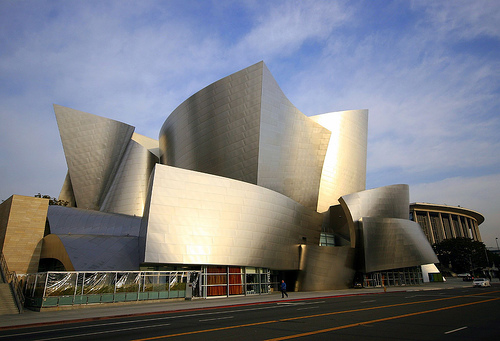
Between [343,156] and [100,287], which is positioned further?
[343,156]

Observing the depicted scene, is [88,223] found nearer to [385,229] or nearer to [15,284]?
[15,284]

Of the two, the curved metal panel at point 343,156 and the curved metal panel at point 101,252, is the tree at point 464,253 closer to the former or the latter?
the curved metal panel at point 343,156

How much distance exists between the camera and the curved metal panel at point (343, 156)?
40.5 metres

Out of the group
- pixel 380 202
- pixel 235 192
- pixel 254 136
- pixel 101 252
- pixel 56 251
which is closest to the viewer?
pixel 101 252

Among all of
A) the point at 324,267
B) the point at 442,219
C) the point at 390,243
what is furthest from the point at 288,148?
the point at 442,219

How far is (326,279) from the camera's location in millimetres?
31312

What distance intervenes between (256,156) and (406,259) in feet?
64.0

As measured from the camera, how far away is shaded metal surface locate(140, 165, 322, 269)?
75.0 feet

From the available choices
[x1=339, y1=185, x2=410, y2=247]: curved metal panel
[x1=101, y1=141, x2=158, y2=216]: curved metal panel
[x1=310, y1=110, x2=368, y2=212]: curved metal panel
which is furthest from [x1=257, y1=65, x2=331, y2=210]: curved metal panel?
[x1=101, y1=141, x2=158, y2=216]: curved metal panel

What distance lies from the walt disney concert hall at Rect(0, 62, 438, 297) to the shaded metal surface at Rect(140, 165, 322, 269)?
78 mm

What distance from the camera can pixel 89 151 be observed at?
40.4m

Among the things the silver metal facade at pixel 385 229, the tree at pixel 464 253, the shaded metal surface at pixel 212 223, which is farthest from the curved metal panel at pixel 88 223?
the tree at pixel 464 253

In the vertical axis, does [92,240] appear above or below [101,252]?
above

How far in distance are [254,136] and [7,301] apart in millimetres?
21822
